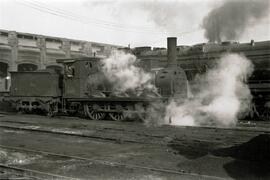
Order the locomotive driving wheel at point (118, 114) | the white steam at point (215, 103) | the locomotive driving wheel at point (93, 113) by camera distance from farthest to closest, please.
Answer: the locomotive driving wheel at point (93, 113) → the locomotive driving wheel at point (118, 114) → the white steam at point (215, 103)

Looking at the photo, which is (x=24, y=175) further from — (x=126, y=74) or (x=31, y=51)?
(x=31, y=51)

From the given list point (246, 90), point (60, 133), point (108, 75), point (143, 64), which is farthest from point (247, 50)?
point (60, 133)

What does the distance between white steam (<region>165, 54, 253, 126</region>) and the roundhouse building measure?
19668mm

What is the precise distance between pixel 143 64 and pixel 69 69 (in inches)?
170

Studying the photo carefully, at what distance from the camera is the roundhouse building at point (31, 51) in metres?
35.6

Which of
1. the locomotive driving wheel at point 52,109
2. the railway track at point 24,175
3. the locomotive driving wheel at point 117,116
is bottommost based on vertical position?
the railway track at point 24,175

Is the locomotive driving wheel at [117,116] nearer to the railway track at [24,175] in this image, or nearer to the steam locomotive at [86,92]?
the steam locomotive at [86,92]

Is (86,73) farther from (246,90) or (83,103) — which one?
(246,90)

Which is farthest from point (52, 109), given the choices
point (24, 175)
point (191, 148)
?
point (24, 175)

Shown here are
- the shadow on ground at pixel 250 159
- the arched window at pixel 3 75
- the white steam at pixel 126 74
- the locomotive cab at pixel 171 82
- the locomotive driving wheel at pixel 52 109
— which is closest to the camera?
the shadow on ground at pixel 250 159

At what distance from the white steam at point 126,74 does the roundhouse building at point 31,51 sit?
54.5ft

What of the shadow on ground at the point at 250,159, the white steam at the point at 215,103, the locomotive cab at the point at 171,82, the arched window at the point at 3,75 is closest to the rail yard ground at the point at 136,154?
the shadow on ground at the point at 250,159

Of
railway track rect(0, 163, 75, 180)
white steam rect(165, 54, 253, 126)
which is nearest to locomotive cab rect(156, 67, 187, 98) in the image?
white steam rect(165, 54, 253, 126)

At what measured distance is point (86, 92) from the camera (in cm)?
1811
